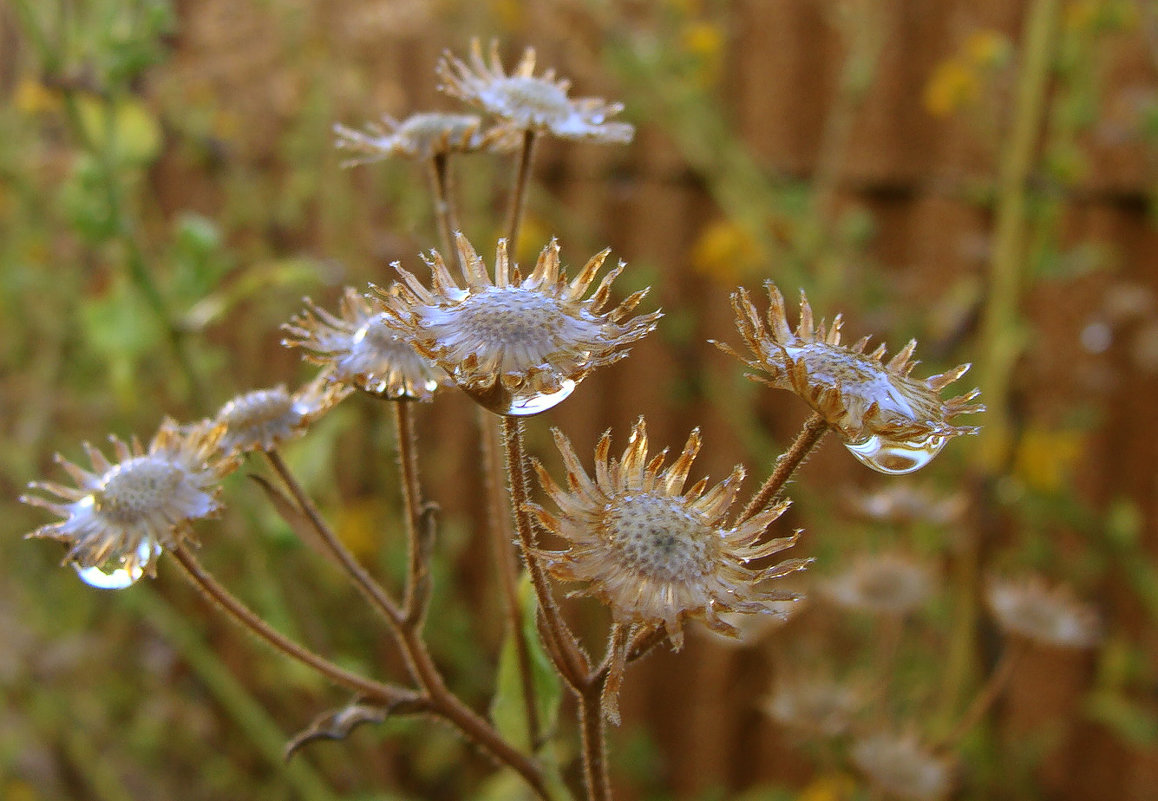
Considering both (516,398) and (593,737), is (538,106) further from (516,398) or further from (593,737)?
(593,737)

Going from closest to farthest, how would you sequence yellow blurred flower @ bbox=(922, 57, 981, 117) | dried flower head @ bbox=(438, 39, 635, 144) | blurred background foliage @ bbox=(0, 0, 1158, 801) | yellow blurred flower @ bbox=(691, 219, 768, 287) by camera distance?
dried flower head @ bbox=(438, 39, 635, 144) → blurred background foliage @ bbox=(0, 0, 1158, 801) → yellow blurred flower @ bbox=(922, 57, 981, 117) → yellow blurred flower @ bbox=(691, 219, 768, 287)

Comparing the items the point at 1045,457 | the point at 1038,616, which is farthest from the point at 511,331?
the point at 1045,457

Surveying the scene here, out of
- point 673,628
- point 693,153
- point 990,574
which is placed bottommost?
point 990,574

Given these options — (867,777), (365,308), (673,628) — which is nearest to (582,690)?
(673,628)

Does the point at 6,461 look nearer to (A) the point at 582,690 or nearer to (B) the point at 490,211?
(B) the point at 490,211

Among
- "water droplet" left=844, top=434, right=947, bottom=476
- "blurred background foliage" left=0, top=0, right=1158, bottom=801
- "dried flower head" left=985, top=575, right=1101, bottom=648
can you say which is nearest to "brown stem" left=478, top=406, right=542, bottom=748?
"water droplet" left=844, top=434, right=947, bottom=476

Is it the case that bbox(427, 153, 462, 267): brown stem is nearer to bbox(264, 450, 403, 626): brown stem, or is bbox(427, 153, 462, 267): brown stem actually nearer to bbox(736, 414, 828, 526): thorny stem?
bbox(264, 450, 403, 626): brown stem
